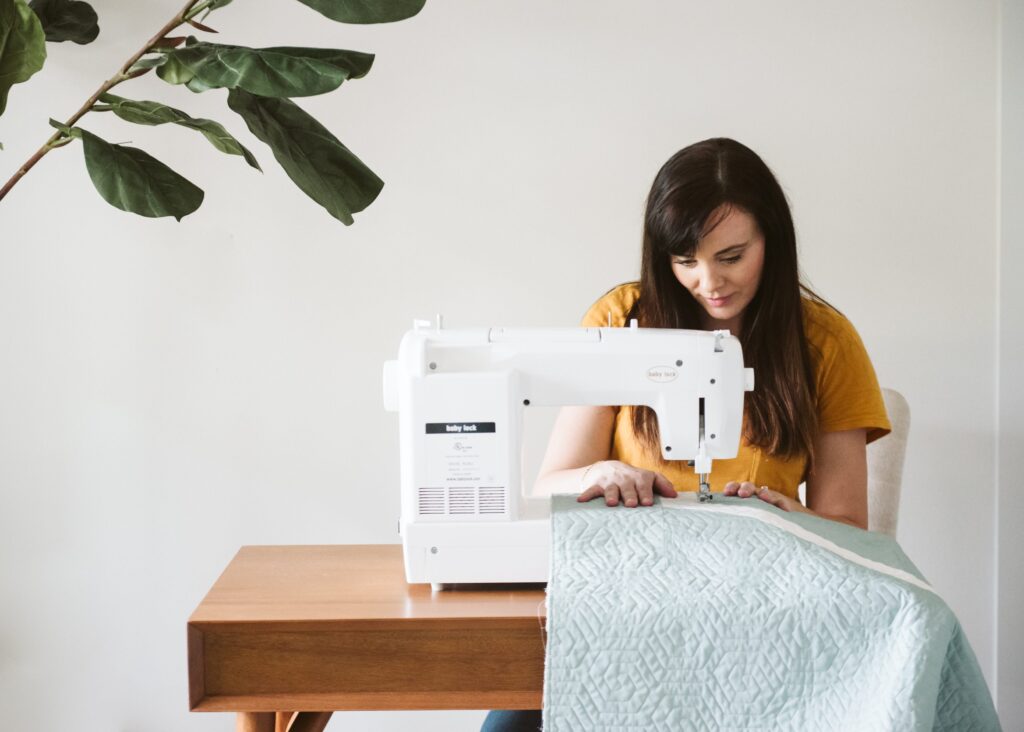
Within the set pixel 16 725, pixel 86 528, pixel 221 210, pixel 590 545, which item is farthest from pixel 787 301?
pixel 16 725

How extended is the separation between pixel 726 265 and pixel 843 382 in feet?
1.01

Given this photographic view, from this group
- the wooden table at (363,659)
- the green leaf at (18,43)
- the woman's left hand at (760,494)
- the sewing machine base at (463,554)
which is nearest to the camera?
the green leaf at (18,43)

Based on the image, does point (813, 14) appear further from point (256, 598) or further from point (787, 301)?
point (256, 598)

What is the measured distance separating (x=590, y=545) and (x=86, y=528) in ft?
5.25

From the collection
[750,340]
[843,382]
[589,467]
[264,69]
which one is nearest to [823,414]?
[843,382]

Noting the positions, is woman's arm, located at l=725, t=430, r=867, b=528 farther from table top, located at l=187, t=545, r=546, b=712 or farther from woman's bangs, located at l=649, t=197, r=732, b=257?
table top, located at l=187, t=545, r=546, b=712

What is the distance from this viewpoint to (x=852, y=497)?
5.96 feet

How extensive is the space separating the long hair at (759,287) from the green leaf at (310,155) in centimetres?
55

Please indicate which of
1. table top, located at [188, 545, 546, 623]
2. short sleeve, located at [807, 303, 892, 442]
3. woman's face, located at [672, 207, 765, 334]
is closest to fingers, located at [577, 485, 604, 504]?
table top, located at [188, 545, 546, 623]

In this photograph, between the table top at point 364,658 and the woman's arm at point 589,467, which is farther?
the woman's arm at point 589,467

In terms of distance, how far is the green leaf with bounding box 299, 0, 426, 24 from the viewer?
4.24ft

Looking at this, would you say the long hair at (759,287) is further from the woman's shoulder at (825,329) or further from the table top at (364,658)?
the table top at (364,658)

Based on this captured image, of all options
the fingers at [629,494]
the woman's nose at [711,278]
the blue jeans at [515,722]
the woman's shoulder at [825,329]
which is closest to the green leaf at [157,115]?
the fingers at [629,494]

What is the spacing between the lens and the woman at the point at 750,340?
5.80 ft
